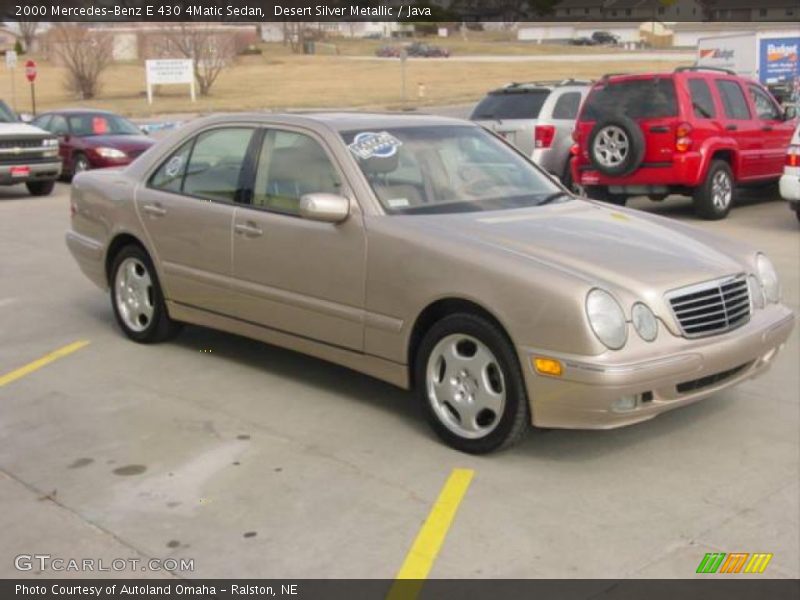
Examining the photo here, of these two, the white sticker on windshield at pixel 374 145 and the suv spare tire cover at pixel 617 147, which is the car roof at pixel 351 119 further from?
the suv spare tire cover at pixel 617 147

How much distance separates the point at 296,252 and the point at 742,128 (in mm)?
9322

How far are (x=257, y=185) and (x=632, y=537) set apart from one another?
3.08 meters

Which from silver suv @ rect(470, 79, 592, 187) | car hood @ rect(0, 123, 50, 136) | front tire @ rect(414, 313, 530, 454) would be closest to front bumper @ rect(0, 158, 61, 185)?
car hood @ rect(0, 123, 50, 136)

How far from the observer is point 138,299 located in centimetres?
702

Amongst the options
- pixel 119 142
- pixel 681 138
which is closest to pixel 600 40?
pixel 119 142

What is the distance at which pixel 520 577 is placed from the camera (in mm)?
3785

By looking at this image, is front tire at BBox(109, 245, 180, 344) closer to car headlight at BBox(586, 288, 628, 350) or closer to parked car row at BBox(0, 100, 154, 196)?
car headlight at BBox(586, 288, 628, 350)

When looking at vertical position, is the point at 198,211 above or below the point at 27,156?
above

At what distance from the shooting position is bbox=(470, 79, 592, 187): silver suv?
49.0 ft

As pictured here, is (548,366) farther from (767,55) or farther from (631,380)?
(767,55)

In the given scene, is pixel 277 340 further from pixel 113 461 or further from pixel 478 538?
pixel 478 538

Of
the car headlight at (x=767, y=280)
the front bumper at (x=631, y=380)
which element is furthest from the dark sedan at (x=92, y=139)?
the front bumper at (x=631, y=380)

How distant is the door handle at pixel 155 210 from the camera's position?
660cm
